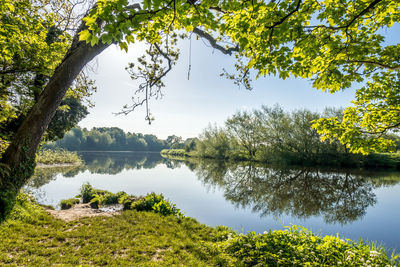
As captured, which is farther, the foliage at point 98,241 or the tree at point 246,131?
the tree at point 246,131

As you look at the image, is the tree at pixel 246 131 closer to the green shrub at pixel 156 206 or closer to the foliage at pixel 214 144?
the foliage at pixel 214 144

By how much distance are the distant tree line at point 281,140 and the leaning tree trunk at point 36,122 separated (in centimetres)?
2646

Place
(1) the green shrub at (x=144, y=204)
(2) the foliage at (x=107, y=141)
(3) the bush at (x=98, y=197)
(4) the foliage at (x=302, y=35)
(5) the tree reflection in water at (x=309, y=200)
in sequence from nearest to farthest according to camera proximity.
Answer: (4) the foliage at (x=302, y=35) → (1) the green shrub at (x=144, y=204) → (3) the bush at (x=98, y=197) → (5) the tree reflection in water at (x=309, y=200) → (2) the foliage at (x=107, y=141)

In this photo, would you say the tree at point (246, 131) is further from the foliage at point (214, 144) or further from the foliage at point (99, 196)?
the foliage at point (99, 196)

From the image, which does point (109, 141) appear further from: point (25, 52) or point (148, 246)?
point (148, 246)

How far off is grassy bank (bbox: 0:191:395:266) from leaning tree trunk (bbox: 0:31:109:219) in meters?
0.80

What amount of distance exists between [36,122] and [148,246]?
442cm

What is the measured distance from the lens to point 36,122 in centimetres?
484

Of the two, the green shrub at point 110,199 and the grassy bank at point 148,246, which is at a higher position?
the grassy bank at point 148,246

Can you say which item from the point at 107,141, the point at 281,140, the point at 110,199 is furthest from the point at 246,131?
the point at 107,141

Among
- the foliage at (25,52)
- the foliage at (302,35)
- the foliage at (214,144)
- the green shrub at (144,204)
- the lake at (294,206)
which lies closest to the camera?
the foliage at (302,35)

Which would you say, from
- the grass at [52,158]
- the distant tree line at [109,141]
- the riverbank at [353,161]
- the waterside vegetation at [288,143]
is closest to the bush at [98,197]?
the grass at [52,158]

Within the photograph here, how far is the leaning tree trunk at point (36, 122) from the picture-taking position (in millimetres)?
4824

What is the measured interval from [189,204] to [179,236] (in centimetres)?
528
